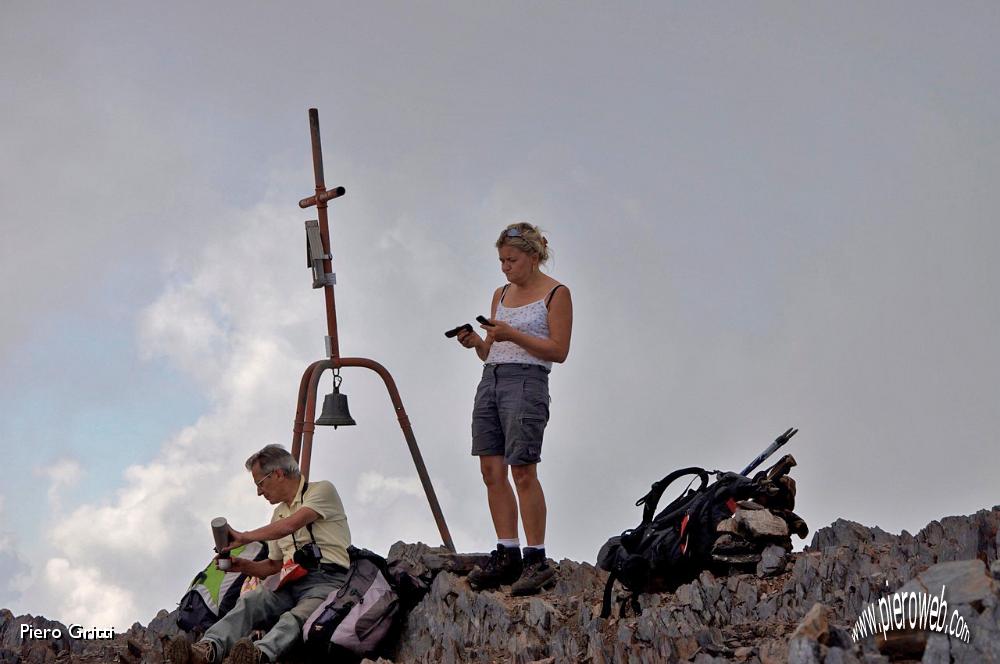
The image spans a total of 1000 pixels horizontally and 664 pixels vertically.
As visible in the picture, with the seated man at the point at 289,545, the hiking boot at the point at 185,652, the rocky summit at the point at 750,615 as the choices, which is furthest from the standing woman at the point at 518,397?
the hiking boot at the point at 185,652

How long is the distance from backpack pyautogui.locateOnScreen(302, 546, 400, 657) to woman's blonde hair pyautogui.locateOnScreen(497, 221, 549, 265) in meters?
2.54

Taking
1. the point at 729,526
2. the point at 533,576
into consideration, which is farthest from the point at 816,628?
the point at 533,576

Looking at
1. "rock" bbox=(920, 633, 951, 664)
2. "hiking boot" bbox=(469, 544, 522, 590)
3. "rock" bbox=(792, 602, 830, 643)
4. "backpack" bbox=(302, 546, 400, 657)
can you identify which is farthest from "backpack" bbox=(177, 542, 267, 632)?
"rock" bbox=(920, 633, 951, 664)

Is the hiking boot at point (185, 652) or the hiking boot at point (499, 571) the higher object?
the hiking boot at point (499, 571)

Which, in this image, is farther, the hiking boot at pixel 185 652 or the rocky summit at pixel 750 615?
the hiking boot at pixel 185 652

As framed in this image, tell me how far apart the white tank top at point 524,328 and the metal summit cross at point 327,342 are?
237 centimetres

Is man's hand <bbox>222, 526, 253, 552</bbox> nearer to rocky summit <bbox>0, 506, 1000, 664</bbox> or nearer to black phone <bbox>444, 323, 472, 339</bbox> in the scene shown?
rocky summit <bbox>0, 506, 1000, 664</bbox>

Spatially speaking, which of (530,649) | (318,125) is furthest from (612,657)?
(318,125)

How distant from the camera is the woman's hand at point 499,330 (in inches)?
308

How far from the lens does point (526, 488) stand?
797 centimetres

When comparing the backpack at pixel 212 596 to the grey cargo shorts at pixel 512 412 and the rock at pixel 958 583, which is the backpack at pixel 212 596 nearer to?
the grey cargo shorts at pixel 512 412

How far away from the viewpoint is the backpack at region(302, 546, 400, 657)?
22.9 feet

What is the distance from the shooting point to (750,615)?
6484 mm

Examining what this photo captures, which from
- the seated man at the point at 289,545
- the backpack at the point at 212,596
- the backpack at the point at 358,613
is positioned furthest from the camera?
the backpack at the point at 212,596
